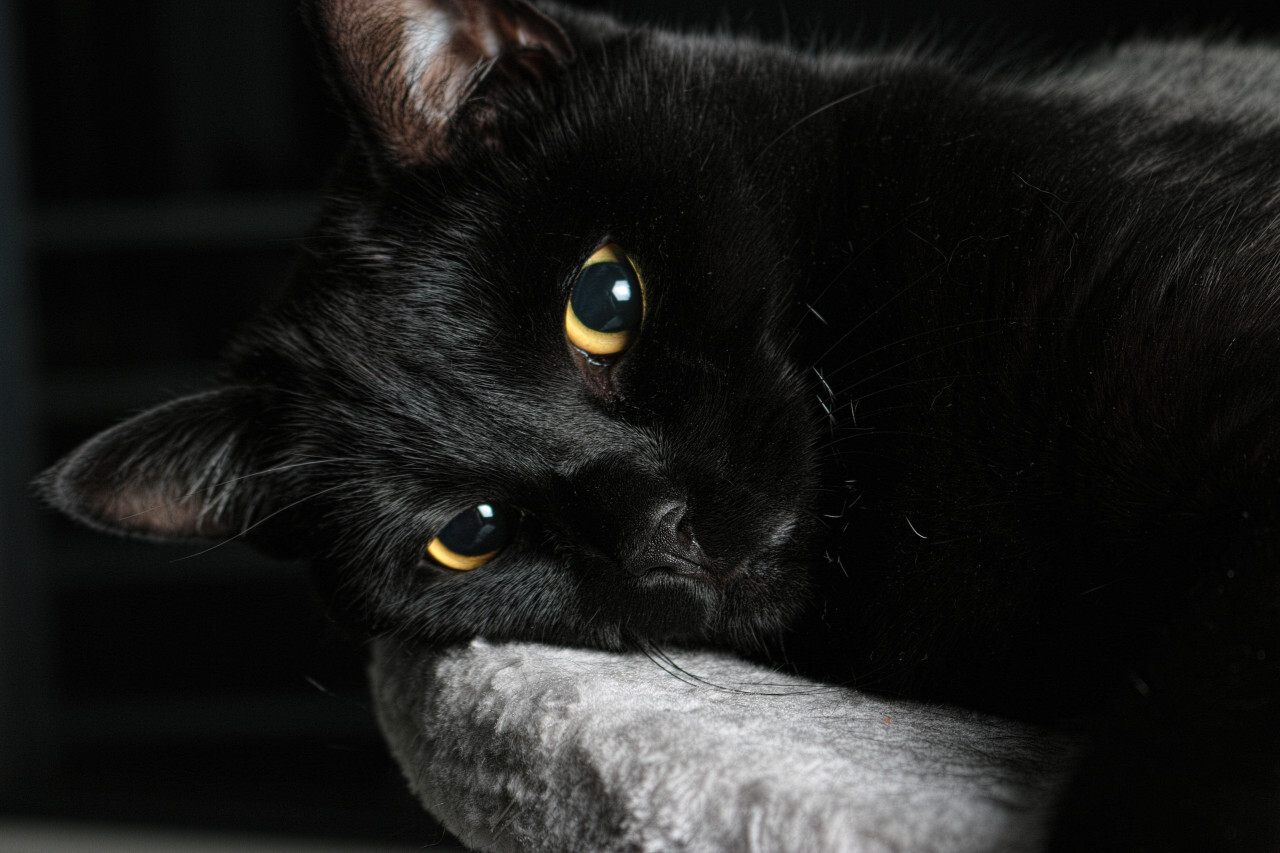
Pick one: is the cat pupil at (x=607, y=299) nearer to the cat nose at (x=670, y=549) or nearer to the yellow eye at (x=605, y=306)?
the yellow eye at (x=605, y=306)

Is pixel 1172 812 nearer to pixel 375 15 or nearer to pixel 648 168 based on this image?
pixel 648 168

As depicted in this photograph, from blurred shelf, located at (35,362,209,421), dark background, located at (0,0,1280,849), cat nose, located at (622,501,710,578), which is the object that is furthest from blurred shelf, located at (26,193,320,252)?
cat nose, located at (622,501,710,578)

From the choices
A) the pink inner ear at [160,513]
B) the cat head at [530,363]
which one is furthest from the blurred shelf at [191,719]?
the cat head at [530,363]

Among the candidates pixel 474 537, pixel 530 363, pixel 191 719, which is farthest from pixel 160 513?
pixel 191 719

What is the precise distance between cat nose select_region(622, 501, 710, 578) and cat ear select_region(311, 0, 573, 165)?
40cm

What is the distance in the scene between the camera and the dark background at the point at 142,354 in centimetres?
248

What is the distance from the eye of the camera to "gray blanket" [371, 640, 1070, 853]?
1.87ft

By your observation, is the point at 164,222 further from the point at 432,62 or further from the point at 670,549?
the point at 670,549

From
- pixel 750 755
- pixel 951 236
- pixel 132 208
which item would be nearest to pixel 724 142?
pixel 951 236

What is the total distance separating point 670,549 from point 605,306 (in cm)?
21

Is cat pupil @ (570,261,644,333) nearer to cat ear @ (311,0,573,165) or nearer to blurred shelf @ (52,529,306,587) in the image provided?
cat ear @ (311,0,573,165)

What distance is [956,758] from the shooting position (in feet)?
2.20

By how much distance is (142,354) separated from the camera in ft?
8.75

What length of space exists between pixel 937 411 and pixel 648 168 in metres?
0.33
